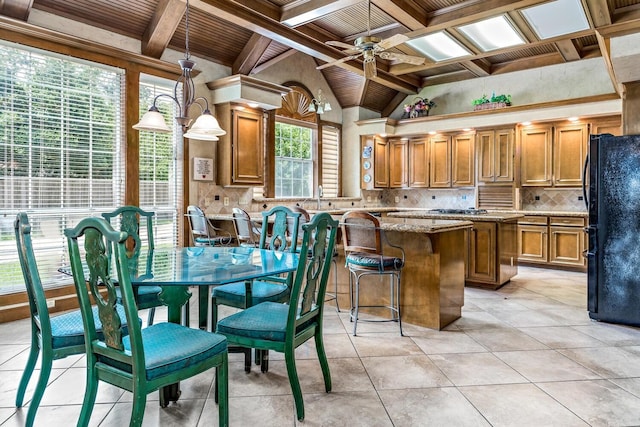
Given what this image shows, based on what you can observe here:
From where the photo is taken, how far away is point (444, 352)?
115 inches

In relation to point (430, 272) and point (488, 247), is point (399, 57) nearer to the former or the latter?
point (430, 272)

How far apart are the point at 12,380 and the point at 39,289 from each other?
3.16ft

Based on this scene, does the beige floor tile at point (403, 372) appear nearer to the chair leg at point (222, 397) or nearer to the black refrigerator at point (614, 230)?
the chair leg at point (222, 397)

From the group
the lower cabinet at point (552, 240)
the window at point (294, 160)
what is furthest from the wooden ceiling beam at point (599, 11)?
the window at point (294, 160)

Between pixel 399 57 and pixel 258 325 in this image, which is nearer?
pixel 258 325

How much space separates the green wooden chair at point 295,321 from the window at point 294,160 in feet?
14.9

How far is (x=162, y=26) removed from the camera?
4.43 meters

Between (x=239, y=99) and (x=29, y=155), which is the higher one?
(x=239, y=99)

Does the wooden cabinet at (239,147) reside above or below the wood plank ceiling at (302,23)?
below

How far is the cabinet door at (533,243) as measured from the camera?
620 centimetres

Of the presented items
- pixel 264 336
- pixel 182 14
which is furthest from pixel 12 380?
pixel 182 14

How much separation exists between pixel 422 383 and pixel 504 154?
532cm

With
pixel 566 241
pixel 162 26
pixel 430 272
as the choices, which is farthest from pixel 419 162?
pixel 162 26

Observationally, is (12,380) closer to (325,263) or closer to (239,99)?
(325,263)
